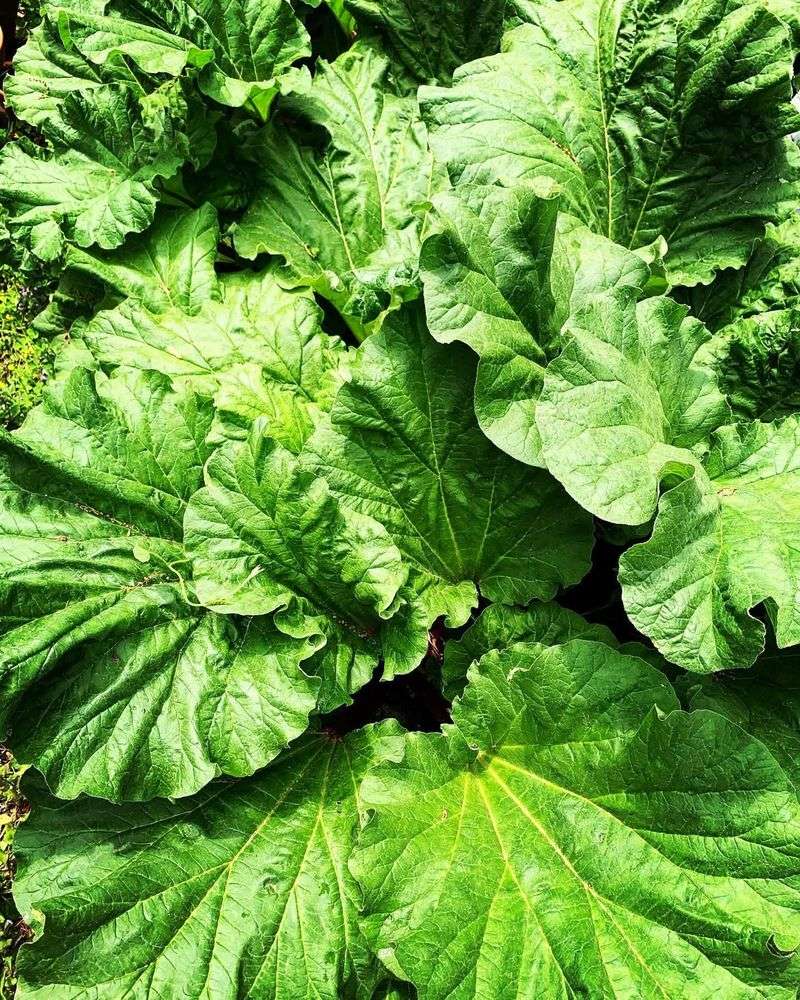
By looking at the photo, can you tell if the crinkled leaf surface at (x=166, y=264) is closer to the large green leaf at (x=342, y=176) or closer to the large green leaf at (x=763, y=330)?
the large green leaf at (x=342, y=176)

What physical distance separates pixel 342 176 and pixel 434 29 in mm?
561

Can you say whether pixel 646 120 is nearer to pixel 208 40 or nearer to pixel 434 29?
pixel 434 29

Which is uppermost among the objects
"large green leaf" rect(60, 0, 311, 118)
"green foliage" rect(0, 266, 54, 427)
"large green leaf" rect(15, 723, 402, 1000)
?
"large green leaf" rect(60, 0, 311, 118)

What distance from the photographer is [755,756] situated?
1.85 metres

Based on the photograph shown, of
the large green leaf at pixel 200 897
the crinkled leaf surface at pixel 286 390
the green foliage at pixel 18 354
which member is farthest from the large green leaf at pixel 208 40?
the large green leaf at pixel 200 897

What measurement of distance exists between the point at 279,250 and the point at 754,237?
1328 mm

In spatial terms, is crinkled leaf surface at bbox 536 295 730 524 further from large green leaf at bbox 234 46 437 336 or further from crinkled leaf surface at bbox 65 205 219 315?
crinkled leaf surface at bbox 65 205 219 315

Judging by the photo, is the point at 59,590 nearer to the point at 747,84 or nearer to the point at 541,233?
the point at 541,233

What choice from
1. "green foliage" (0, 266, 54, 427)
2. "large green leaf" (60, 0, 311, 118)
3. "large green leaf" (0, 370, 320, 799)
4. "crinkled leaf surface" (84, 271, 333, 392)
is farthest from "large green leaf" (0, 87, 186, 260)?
"large green leaf" (0, 370, 320, 799)

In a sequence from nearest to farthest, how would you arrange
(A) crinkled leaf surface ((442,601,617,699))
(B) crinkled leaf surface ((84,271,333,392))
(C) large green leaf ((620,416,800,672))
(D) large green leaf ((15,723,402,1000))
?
(C) large green leaf ((620,416,800,672)), (D) large green leaf ((15,723,402,1000)), (A) crinkled leaf surface ((442,601,617,699)), (B) crinkled leaf surface ((84,271,333,392))

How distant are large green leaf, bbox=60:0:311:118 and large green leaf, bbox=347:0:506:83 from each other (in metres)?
0.33

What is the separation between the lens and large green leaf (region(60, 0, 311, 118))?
2.47 meters

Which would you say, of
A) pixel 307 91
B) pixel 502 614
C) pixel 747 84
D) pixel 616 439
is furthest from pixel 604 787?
pixel 307 91

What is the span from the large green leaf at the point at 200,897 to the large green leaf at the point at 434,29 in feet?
6.85
